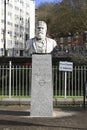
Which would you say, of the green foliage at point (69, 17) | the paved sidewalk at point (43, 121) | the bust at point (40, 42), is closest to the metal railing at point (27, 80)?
the paved sidewalk at point (43, 121)

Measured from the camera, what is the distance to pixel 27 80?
23484mm

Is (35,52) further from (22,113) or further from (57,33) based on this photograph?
(57,33)

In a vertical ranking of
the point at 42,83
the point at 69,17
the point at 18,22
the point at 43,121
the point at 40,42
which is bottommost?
the point at 43,121

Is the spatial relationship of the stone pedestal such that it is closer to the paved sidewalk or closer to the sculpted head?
the paved sidewalk

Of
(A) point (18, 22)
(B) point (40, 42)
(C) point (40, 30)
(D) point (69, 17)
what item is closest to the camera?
(C) point (40, 30)

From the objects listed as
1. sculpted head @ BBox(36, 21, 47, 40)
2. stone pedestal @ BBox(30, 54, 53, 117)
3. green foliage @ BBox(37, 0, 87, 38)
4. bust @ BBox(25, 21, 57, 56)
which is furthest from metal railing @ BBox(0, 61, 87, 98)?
green foliage @ BBox(37, 0, 87, 38)

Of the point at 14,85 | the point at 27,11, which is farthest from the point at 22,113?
the point at 27,11

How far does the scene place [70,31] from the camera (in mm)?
72688

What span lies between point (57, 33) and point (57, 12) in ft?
32.9

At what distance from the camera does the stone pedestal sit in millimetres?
14922

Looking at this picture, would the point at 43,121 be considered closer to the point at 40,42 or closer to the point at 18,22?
the point at 40,42

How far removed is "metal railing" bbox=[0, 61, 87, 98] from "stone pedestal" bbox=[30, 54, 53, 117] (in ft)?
24.2

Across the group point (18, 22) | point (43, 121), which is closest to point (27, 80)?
point (43, 121)

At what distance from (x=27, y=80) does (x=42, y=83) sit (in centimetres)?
856
